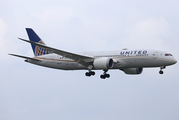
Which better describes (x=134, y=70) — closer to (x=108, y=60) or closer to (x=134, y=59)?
(x=134, y=59)

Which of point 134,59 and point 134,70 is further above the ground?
point 134,70

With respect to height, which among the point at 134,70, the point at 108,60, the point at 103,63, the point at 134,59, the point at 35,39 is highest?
the point at 35,39

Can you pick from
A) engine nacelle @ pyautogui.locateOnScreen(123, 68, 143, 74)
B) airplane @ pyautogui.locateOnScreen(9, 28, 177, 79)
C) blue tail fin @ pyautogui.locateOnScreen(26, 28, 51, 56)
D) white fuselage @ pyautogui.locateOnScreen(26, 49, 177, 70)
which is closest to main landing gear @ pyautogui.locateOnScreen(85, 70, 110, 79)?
airplane @ pyautogui.locateOnScreen(9, 28, 177, 79)

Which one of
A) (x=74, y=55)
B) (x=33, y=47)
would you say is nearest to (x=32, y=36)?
(x=33, y=47)

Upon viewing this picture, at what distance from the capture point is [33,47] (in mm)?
71750

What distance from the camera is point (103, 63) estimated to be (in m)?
58.6

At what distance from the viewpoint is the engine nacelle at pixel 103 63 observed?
58.4 meters

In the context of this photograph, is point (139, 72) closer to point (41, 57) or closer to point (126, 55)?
point (126, 55)

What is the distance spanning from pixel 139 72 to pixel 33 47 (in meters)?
21.9

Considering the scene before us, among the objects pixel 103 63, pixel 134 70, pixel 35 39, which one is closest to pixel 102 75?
pixel 103 63

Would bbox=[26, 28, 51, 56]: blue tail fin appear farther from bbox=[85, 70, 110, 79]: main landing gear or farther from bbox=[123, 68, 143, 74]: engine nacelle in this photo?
bbox=[123, 68, 143, 74]: engine nacelle

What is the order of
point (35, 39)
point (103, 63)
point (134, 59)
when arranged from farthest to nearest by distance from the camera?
point (35, 39), point (134, 59), point (103, 63)

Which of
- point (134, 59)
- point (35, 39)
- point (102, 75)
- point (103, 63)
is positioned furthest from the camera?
point (35, 39)

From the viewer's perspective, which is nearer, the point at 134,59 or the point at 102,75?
the point at 134,59
